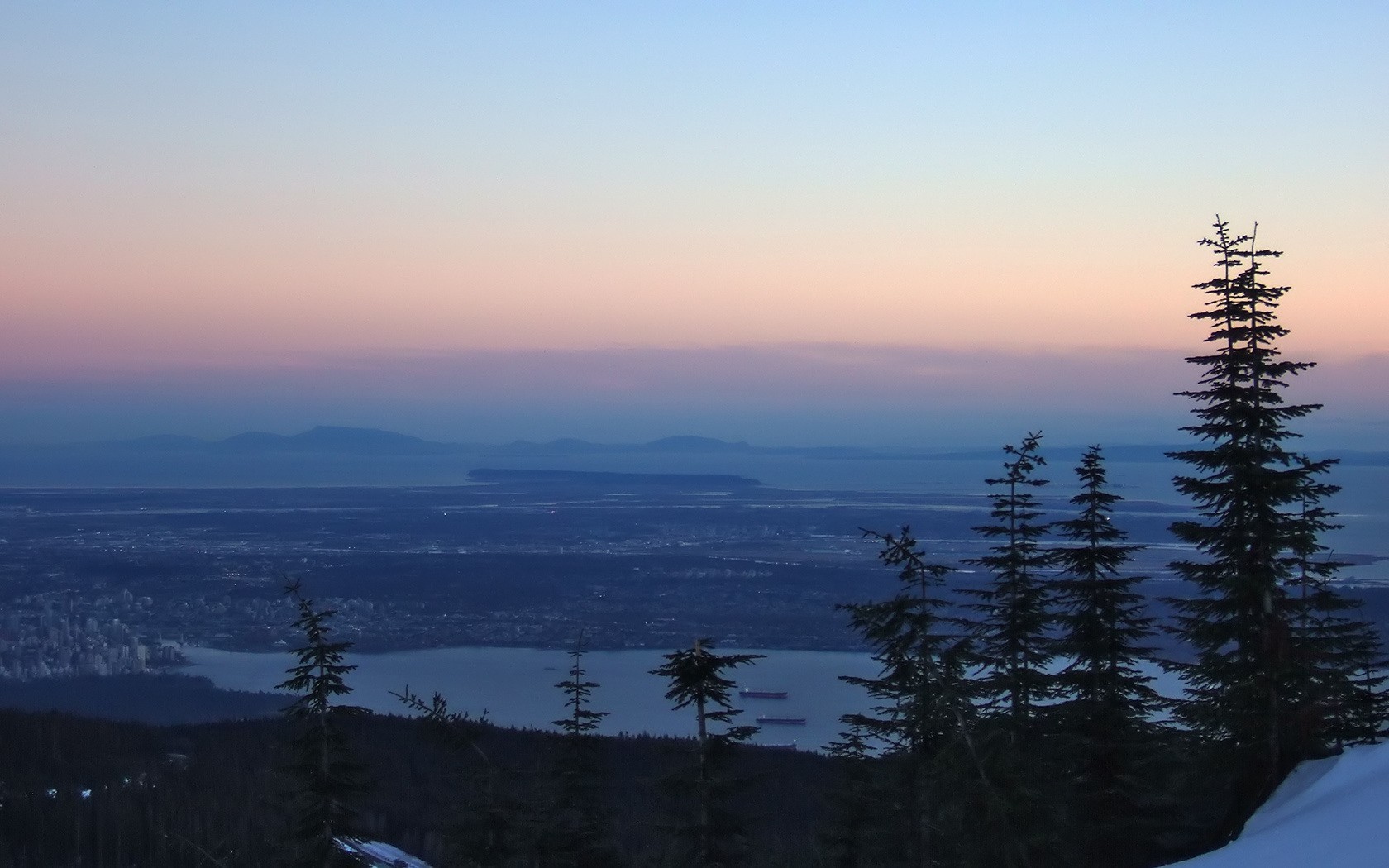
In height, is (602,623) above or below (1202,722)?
below

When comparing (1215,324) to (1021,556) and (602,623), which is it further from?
(602,623)

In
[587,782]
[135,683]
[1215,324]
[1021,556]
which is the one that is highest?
[1215,324]

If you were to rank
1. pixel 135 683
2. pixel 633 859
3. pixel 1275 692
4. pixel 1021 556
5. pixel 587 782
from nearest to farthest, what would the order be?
1. pixel 1275 692
2. pixel 1021 556
3. pixel 587 782
4. pixel 633 859
5. pixel 135 683

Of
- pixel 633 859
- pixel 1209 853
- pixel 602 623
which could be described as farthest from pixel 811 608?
pixel 1209 853

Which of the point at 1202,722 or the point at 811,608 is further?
the point at 811,608

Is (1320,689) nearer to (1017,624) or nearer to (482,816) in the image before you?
(1017,624)

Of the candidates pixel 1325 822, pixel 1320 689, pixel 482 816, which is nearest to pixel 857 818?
pixel 482 816

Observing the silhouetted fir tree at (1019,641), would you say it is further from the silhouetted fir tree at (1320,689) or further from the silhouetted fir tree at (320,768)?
the silhouetted fir tree at (320,768)
